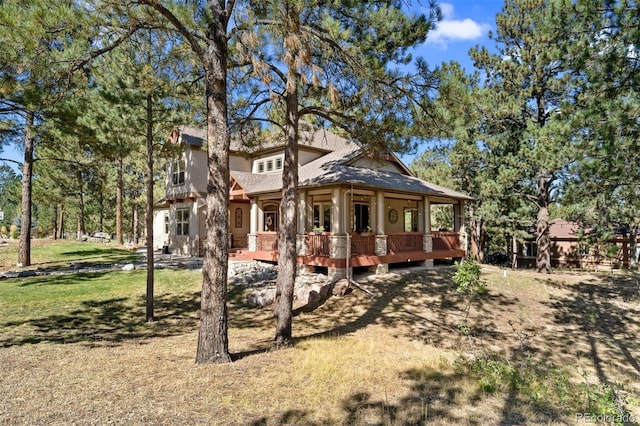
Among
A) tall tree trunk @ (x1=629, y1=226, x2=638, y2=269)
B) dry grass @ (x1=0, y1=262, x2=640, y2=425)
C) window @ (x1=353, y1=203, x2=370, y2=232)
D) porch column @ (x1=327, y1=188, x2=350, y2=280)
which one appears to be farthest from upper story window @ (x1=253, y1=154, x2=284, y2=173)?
tall tree trunk @ (x1=629, y1=226, x2=638, y2=269)

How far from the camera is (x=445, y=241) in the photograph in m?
17.3

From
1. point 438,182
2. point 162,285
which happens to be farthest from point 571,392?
point 438,182

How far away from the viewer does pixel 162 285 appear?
42.6 ft

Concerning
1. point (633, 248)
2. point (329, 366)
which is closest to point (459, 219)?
point (633, 248)

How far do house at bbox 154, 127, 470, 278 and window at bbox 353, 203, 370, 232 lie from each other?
47mm

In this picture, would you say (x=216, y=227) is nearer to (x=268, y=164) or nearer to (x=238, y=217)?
(x=268, y=164)

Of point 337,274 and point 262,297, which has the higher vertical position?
point 337,274

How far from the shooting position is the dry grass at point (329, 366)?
14.3 ft

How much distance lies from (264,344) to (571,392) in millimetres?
5411

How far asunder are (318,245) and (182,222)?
10904 mm

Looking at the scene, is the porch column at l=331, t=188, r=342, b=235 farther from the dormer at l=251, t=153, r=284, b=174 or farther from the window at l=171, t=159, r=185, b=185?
the window at l=171, t=159, r=185, b=185

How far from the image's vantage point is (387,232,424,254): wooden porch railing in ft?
49.0

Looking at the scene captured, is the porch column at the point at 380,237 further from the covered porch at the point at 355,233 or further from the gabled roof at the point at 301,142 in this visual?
the gabled roof at the point at 301,142

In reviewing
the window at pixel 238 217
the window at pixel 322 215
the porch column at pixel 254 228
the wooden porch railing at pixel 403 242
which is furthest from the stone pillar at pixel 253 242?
the wooden porch railing at pixel 403 242
